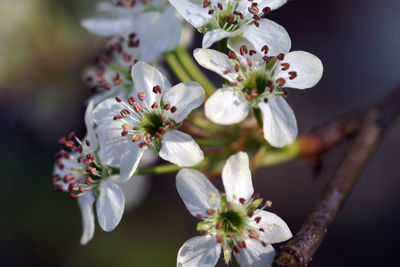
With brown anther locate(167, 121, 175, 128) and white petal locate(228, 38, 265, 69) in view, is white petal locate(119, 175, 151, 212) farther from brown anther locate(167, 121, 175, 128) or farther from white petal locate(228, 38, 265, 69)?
white petal locate(228, 38, 265, 69)

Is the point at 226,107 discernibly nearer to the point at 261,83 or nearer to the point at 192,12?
the point at 261,83

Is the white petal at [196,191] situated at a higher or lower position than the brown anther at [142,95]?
lower

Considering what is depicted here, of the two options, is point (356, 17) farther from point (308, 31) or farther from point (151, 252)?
point (151, 252)

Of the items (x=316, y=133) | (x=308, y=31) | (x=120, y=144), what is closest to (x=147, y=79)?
(x=120, y=144)

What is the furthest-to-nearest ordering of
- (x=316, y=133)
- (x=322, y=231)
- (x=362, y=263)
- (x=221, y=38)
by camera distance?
A: 1. (x=362, y=263)
2. (x=316, y=133)
3. (x=221, y=38)
4. (x=322, y=231)

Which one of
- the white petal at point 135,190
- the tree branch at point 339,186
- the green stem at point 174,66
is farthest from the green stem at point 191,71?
the white petal at point 135,190

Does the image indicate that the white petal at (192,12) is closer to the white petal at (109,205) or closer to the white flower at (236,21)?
the white flower at (236,21)
